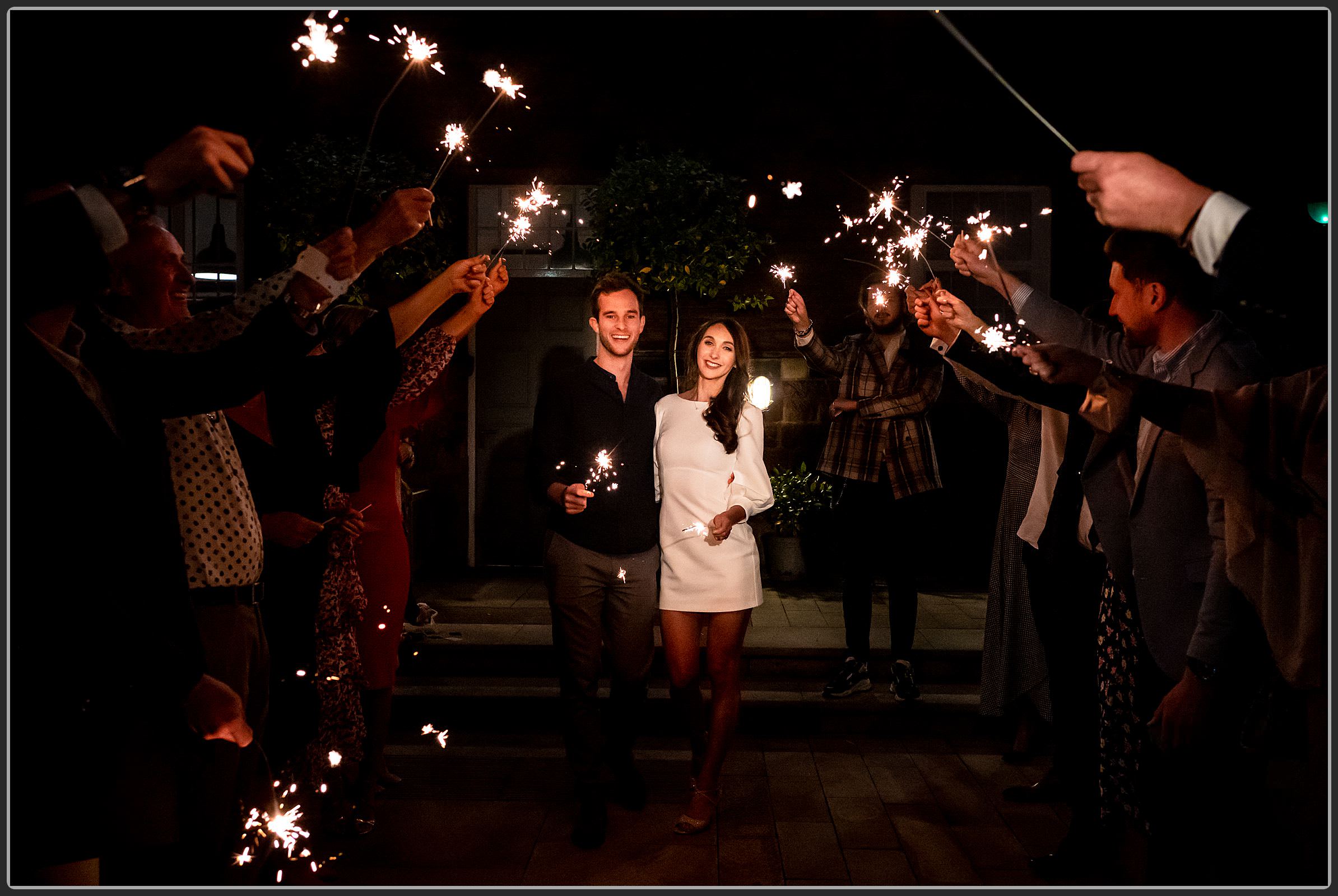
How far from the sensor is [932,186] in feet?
24.6

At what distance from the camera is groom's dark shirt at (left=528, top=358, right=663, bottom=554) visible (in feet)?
11.9

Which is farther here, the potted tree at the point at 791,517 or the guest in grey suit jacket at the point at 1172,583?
the potted tree at the point at 791,517

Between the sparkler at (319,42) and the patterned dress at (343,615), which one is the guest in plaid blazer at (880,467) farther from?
the sparkler at (319,42)

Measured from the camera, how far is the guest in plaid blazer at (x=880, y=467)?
15.7 ft

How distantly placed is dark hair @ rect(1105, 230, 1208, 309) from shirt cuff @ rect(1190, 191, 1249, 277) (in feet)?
2.87

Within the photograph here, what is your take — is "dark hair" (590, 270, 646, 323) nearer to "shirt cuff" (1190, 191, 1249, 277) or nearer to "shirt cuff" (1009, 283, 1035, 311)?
"shirt cuff" (1009, 283, 1035, 311)

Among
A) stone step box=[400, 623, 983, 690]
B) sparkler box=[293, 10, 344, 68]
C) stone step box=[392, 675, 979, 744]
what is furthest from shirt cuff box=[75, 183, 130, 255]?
stone step box=[400, 623, 983, 690]

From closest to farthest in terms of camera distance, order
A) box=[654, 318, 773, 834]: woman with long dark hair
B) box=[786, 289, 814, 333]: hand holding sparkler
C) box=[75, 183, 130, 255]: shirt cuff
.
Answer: box=[75, 183, 130, 255]: shirt cuff → box=[654, 318, 773, 834]: woman with long dark hair → box=[786, 289, 814, 333]: hand holding sparkler

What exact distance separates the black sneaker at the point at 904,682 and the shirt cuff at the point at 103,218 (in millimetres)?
4346

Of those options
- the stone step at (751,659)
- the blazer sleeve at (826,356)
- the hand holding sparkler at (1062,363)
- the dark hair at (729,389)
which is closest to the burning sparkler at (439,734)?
the stone step at (751,659)

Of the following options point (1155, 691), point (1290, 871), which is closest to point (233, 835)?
point (1155, 691)

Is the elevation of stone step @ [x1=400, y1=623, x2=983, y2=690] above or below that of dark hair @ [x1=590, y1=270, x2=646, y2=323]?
below

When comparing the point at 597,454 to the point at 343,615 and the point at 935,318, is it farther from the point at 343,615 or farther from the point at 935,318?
the point at 935,318

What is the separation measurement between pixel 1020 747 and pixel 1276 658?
261 cm
